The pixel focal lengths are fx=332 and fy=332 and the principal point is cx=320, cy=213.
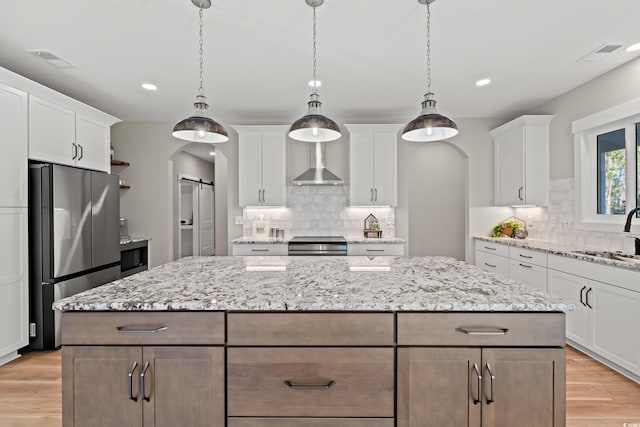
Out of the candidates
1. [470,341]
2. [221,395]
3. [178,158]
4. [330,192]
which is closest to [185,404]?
[221,395]

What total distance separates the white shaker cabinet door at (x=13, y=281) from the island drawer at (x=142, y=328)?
Answer: 2036 mm

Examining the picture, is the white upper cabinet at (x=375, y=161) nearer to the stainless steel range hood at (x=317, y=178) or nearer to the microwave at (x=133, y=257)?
the stainless steel range hood at (x=317, y=178)

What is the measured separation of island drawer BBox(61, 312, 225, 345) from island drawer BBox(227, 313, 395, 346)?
3.5 inches

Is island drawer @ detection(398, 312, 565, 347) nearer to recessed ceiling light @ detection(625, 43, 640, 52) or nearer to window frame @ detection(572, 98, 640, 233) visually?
window frame @ detection(572, 98, 640, 233)

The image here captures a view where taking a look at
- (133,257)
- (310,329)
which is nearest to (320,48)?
(310,329)

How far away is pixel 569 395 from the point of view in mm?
2346

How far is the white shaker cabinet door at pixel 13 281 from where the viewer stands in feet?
8.89

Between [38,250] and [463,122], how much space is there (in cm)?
522

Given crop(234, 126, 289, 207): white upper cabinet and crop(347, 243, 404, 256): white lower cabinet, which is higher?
crop(234, 126, 289, 207): white upper cabinet

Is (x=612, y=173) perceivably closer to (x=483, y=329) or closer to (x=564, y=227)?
(x=564, y=227)

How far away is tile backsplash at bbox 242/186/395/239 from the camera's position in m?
4.86

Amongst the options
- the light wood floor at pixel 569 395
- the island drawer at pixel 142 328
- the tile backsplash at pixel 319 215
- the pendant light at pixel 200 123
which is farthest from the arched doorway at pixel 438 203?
the island drawer at pixel 142 328

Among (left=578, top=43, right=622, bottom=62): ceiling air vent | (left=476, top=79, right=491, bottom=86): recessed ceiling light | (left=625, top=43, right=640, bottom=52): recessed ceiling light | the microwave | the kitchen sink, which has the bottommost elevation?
the microwave

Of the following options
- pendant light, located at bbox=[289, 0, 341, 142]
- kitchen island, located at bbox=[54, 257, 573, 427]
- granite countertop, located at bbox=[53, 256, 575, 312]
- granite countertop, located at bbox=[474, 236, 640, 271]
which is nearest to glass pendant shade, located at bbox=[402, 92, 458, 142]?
pendant light, located at bbox=[289, 0, 341, 142]
